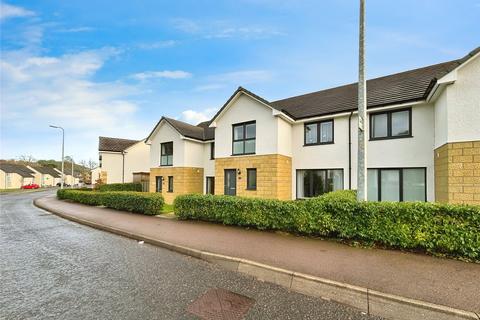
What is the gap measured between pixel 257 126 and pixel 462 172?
28.9 feet

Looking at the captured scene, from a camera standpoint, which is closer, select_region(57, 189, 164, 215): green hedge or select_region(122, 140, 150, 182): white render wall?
select_region(57, 189, 164, 215): green hedge

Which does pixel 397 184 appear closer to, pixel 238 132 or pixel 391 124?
pixel 391 124

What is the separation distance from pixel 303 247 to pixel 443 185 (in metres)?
6.18

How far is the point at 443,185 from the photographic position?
7938 mm

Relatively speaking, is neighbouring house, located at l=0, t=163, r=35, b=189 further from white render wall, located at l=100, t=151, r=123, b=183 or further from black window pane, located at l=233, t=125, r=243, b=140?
black window pane, located at l=233, t=125, r=243, b=140

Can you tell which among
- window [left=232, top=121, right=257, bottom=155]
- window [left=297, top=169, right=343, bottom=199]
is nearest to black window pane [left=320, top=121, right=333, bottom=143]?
window [left=297, top=169, right=343, bottom=199]

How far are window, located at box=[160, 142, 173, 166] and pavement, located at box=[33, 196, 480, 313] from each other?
10.5 m

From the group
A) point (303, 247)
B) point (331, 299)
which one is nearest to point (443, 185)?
point (303, 247)

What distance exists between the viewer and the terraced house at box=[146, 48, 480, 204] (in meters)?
7.32

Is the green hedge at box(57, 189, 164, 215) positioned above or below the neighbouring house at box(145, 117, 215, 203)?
below

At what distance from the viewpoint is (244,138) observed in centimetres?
1359

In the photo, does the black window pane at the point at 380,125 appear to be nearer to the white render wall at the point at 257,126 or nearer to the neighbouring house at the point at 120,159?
the white render wall at the point at 257,126

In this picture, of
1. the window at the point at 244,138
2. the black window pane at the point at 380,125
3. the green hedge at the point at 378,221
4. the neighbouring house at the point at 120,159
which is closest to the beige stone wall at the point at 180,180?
the window at the point at 244,138

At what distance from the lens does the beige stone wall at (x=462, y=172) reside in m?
6.95
